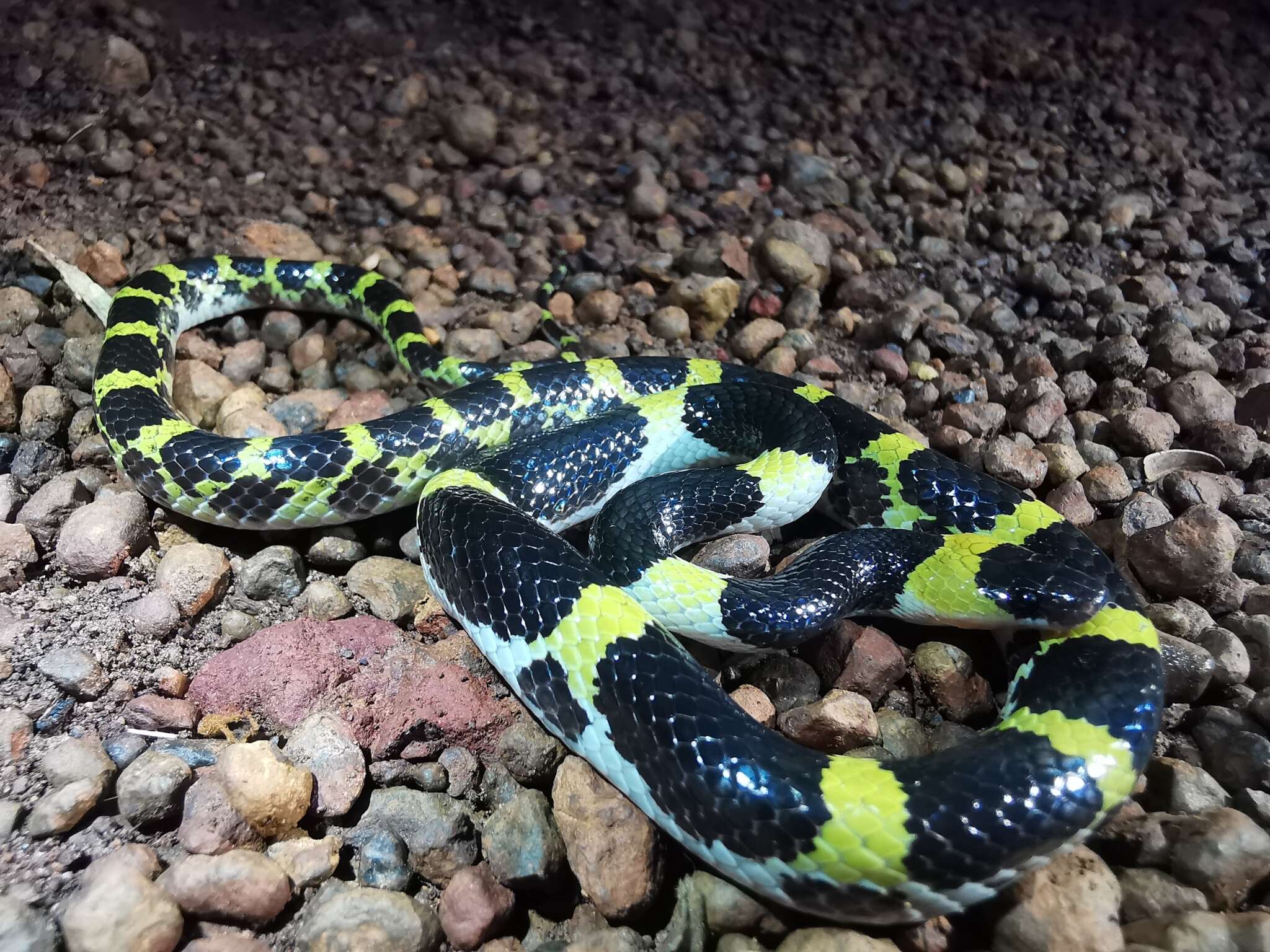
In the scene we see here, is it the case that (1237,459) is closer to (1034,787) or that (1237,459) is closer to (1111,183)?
(1034,787)

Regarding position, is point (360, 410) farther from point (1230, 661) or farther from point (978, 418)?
point (1230, 661)

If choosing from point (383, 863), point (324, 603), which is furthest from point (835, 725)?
point (324, 603)

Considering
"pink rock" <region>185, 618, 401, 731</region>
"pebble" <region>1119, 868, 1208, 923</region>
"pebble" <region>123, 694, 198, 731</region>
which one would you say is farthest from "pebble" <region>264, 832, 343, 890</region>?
"pebble" <region>1119, 868, 1208, 923</region>

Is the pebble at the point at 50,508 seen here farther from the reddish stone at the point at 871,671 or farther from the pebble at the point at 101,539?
the reddish stone at the point at 871,671

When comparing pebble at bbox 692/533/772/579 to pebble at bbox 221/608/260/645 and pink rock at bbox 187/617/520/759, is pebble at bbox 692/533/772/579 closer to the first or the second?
pink rock at bbox 187/617/520/759

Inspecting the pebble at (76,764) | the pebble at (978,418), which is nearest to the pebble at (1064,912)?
the pebble at (978,418)
